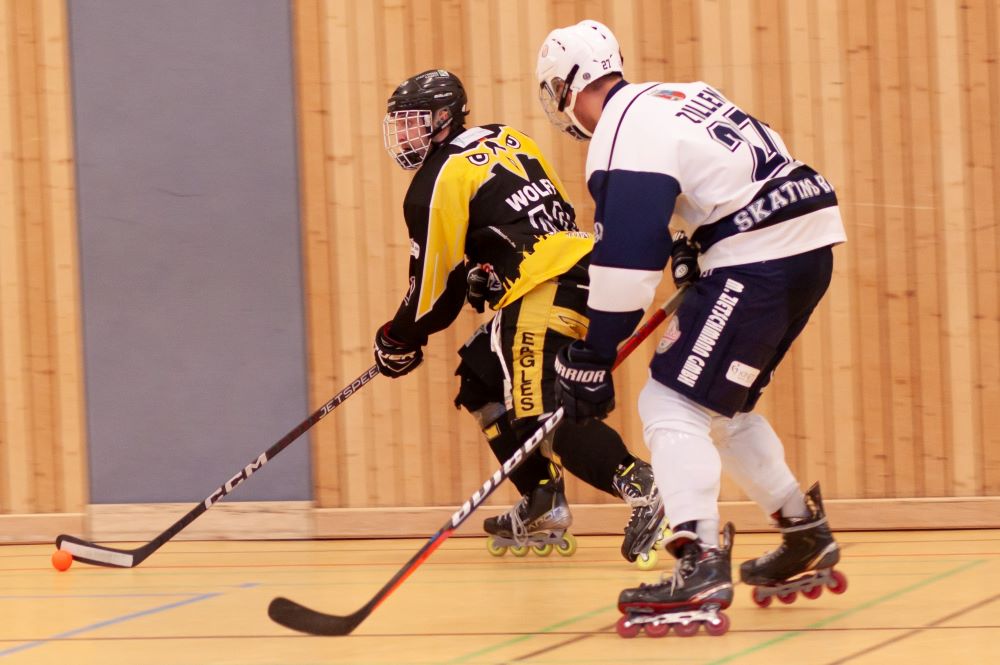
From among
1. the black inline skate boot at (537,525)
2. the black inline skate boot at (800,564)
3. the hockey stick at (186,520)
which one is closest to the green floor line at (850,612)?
the black inline skate boot at (800,564)

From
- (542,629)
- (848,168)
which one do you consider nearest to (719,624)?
(542,629)

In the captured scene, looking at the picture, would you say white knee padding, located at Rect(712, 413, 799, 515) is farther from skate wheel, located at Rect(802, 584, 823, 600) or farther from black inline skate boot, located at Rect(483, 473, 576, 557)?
black inline skate boot, located at Rect(483, 473, 576, 557)

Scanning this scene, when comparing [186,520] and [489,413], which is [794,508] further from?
[186,520]

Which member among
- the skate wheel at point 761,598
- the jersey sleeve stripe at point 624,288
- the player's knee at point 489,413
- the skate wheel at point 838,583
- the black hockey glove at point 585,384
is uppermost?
the jersey sleeve stripe at point 624,288

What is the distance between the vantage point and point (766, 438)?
148 inches

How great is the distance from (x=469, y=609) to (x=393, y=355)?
3.85ft

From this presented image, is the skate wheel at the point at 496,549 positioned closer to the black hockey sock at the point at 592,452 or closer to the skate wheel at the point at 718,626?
the black hockey sock at the point at 592,452

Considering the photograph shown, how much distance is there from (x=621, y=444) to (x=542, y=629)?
1131mm

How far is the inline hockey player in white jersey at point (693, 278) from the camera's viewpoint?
3369mm

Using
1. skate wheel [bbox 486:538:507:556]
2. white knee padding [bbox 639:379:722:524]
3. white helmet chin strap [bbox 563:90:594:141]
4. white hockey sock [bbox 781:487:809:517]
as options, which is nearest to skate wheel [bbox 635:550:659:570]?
skate wheel [bbox 486:538:507:556]

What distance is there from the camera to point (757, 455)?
373 centimetres

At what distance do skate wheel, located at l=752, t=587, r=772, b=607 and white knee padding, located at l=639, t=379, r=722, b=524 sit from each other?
17.1 inches

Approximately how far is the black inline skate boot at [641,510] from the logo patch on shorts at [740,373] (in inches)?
→ 41.7

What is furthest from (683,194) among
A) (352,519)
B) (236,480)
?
(352,519)
